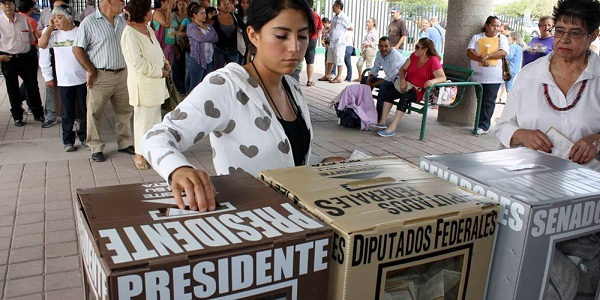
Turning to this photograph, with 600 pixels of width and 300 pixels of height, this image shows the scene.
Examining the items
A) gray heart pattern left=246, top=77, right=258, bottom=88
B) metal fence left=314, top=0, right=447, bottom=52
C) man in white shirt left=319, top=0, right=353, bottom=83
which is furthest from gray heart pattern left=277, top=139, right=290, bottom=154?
metal fence left=314, top=0, right=447, bottom=52

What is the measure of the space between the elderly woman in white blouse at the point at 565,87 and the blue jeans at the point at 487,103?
511 cm

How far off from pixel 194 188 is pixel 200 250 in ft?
0.92

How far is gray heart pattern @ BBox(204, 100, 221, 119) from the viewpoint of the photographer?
1.61m

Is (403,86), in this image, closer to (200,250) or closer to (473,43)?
(473,43)

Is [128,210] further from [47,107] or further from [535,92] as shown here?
[47,107]

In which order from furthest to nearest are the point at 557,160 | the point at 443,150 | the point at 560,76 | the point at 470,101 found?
the point at 470,101 < the point at 443,150 < the point at 560,76 < the point at 557,160

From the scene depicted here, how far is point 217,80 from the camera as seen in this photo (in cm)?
170

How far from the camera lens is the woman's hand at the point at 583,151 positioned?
78.5 inches

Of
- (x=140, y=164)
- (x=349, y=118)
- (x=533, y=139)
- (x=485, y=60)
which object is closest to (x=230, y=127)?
(x=533, y=139)

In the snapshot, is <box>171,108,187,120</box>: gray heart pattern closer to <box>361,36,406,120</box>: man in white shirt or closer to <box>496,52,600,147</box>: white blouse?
<box>496,52,600,147</box>: white blouse

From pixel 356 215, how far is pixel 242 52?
25.9ft

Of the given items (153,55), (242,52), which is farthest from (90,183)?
(242,52)

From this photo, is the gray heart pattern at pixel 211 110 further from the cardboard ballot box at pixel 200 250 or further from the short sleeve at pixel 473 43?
the short sleeve at pixel 473 43

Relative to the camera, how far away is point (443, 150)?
627 cm
